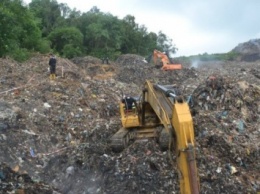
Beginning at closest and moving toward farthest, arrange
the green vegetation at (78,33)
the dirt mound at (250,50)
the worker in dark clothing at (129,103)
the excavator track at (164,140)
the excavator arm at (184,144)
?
the excavator arm at (184,144)
the excavator track at (164,140)
the worker in dark clothing at (129,103)
the green vegetation at (78,33)
the dirt mound at (250,50)

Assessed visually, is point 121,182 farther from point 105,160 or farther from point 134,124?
point 134,124

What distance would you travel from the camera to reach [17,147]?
8.94 m

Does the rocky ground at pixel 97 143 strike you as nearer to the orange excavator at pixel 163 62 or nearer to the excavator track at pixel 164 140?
the excavator track at pixel 164 140

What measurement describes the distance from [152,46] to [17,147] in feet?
116

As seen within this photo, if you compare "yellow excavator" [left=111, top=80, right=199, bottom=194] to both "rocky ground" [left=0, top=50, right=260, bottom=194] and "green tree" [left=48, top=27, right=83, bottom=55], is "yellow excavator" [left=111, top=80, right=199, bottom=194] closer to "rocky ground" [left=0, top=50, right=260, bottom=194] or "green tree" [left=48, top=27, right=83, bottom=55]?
"rocky ground" [left=0, top=50, right=260, bottom=194]

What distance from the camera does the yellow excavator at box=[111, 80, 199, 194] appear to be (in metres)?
4.75

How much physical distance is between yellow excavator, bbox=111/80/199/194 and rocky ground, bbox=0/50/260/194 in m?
0.29

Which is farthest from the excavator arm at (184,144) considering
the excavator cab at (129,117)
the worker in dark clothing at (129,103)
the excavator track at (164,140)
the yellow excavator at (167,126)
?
the worker in dark clothing at (129,103)

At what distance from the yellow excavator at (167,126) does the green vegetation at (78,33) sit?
51.5 feet

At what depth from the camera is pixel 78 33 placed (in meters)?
35.2

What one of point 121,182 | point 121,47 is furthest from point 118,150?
point 121,47

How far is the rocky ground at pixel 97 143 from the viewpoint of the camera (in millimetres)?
7379

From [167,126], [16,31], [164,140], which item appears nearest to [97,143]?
[164,140]

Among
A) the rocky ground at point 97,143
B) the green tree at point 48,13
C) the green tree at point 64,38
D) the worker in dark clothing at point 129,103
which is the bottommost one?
the rocky ground at point 97,143
